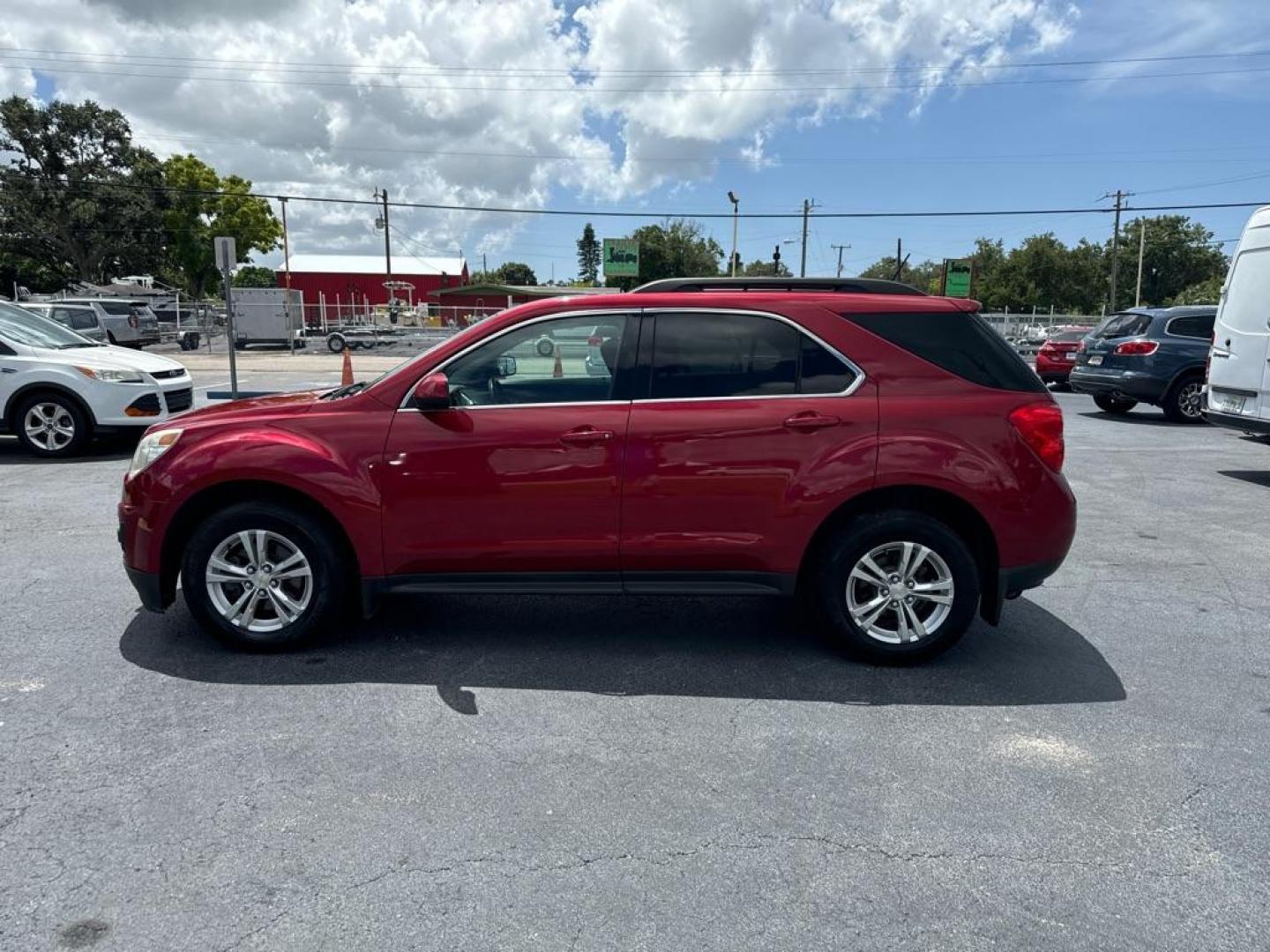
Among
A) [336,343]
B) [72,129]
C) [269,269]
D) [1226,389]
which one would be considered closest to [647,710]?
[1226,389]

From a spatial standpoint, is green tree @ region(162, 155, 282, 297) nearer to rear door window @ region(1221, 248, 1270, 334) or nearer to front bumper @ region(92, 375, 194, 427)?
front bumper @ region(92, 375, 194, 427)

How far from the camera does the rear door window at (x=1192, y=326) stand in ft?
42.9

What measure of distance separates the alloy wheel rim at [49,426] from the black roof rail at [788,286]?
798 cm

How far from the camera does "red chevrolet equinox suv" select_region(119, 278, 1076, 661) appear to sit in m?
4.05

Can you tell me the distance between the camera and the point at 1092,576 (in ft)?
19.0

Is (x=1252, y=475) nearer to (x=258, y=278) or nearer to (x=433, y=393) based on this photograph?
(x=433, y=393)

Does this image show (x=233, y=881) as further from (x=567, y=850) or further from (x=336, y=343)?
(x=336, y=343)

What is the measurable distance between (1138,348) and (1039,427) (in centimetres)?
1099

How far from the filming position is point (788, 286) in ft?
14.6

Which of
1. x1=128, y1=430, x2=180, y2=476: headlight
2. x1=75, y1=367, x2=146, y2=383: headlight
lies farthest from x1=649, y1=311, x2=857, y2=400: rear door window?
x1=75, y1=367, x2=146, y2=383: headlight

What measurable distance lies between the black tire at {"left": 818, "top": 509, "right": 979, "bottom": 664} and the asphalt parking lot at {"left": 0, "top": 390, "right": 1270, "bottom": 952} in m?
0.15

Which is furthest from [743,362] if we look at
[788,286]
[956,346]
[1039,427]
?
[1039,427]

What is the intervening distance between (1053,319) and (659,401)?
151 ft

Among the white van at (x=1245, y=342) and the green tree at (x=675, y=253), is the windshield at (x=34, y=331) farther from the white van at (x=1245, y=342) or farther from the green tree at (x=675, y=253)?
the green tree at (x=675, y=253)
